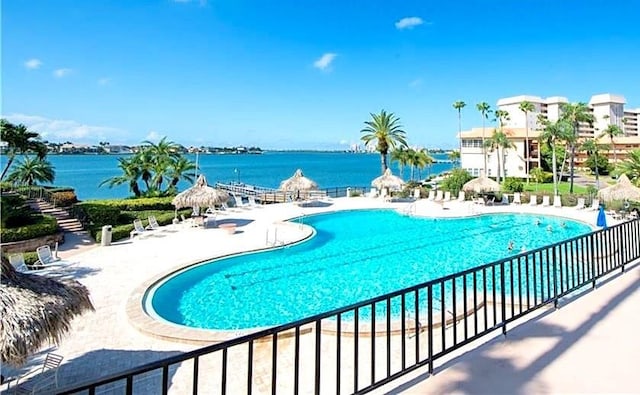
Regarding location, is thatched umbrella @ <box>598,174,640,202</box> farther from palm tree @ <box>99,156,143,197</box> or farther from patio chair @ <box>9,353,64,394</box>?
palm tree @ <box>99,156,143,197</box>

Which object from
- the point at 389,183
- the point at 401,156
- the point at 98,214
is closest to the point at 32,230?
the point at 98,214

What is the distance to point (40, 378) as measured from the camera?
5.64 metres

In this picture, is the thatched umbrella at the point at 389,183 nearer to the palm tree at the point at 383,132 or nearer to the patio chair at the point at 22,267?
the palm tree at the point at 383,132

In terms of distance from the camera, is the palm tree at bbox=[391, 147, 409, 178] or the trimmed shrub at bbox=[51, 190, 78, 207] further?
the palm tree at bbox=[391, 147, 409, 178]

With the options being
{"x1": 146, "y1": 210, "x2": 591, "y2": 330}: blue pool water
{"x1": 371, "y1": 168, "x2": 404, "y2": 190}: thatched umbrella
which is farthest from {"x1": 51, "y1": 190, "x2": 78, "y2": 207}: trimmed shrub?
{"x1": 371, "y1": 168, "x2": 404, "y2": 190}: thatched umbrella

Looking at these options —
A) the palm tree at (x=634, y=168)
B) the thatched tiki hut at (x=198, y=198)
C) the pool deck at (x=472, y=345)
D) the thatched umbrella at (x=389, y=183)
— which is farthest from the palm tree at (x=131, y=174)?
the palm tree at (x=634, y=168)

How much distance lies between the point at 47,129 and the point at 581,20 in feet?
94.6

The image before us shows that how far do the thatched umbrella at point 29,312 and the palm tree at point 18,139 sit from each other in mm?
16883

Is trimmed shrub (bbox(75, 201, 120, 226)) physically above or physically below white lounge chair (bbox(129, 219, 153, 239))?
above

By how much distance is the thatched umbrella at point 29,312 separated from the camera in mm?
4934

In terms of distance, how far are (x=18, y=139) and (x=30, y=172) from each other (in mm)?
6015

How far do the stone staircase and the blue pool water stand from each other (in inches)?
394

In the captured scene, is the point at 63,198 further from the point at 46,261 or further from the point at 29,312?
the point at 29,312

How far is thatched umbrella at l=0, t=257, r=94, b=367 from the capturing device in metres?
4.93
